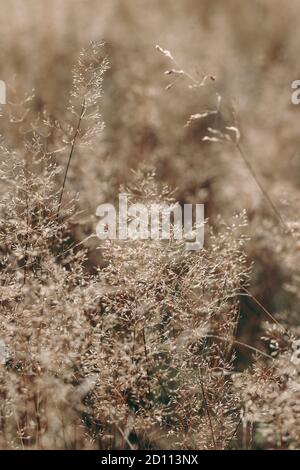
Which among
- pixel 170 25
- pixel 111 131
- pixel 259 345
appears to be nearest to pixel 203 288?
pixel 259 345

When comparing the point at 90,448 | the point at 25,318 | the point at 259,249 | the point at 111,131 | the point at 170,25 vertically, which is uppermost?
the point at 170,25

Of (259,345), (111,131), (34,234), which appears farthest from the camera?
(111,131)

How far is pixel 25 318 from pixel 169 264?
338 millimetres

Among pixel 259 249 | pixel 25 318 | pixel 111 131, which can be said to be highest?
pixel 111 131

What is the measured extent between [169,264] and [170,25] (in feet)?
4.97

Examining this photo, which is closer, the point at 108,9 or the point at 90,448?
the point at 90,448

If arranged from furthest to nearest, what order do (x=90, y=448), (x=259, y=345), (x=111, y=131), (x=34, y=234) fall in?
(x=111, y=131) < (x=259, y=345) < (x=34, y=234) < (x=90, y=448)

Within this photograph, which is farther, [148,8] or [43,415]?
[148,8]

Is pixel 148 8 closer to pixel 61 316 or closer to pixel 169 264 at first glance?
pixel 169 264

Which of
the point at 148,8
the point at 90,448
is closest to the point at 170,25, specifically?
the point at 148,8

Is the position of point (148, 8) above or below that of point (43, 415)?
above

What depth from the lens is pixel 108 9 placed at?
8.06 ft

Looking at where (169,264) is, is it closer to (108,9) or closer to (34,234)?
(34,234)

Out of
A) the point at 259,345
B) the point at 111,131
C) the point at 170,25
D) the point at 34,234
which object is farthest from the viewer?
the point at 170,25
